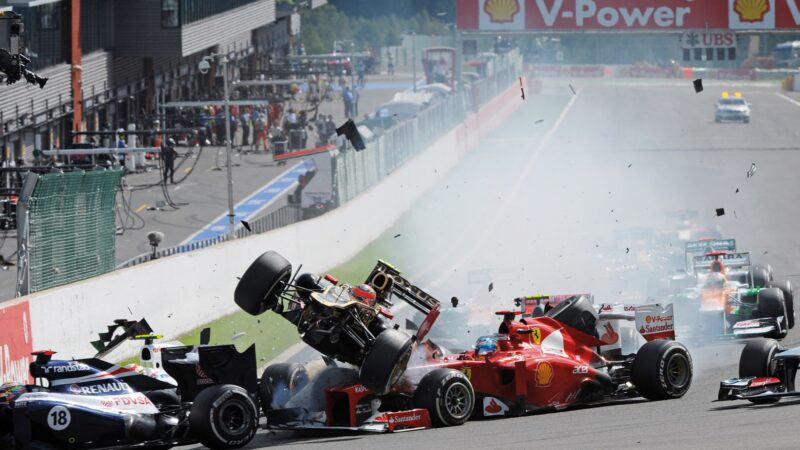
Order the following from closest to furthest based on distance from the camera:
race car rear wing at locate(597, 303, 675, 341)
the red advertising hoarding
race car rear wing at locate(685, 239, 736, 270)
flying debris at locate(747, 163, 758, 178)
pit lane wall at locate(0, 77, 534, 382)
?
race car rear wing at locate(597, 303, 675, 341) < the red advertising hoarding < pit lane wall at locate(0, 77, 534, 382) < race car rear wing at locate(685, 239, 736, 270) < flying debris at locate(747, 163, 758, 178)

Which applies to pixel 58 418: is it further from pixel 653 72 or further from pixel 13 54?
pixel 653 72

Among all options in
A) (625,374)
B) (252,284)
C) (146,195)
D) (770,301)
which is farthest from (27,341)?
(146,195)

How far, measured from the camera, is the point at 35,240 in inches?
775

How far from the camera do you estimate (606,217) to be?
36.7m

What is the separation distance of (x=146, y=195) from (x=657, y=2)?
73.6ft

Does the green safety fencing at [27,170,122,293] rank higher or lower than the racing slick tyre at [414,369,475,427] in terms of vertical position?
higher

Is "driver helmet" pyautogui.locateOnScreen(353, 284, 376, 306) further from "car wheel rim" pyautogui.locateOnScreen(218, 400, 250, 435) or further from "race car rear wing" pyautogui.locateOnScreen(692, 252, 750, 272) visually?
"race car rear wing" pyautogui.locateOnScreen(692, 252, 750, 272)

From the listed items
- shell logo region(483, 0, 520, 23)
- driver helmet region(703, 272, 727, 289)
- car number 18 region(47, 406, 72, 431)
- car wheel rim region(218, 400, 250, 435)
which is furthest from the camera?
shell logo region(483, 0, 520, 23)

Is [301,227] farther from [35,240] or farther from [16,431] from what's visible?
[16,431]

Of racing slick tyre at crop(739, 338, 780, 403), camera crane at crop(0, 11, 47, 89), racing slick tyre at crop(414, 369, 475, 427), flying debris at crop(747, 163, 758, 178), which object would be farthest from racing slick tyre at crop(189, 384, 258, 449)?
flying debris at crop(747, 163, 758, 178)

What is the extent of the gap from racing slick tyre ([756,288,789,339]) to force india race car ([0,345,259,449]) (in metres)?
8.67

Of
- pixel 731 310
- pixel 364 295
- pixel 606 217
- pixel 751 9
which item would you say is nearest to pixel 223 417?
pixel 364 295

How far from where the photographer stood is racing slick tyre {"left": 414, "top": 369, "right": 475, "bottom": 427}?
575 inches

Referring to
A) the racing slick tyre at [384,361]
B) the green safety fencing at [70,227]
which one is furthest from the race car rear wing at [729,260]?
the racing slick tyre at [384,361]
